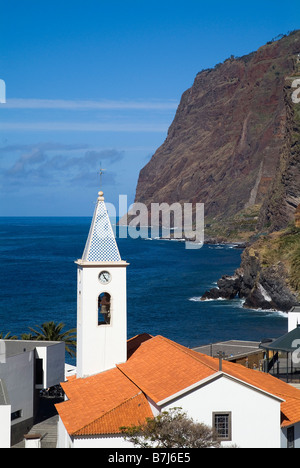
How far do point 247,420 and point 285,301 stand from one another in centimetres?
5418

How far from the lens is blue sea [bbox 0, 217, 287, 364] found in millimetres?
62844

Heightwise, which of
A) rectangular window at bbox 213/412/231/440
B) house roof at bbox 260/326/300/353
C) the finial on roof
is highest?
the finial on roof

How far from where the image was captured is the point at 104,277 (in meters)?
22.0

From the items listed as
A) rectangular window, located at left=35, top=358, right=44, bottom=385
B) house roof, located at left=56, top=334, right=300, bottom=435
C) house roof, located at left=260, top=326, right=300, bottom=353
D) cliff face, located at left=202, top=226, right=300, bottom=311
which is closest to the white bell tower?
house roof, located at left=56, top=334, right=300, bottom=435

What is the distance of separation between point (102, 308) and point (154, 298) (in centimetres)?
6033

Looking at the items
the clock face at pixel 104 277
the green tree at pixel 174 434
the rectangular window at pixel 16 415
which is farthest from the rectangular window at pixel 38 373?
the green tree at pixel 174 434

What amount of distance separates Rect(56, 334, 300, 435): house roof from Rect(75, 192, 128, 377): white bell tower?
0.45 metres

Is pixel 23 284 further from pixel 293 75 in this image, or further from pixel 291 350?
pixel 291 350

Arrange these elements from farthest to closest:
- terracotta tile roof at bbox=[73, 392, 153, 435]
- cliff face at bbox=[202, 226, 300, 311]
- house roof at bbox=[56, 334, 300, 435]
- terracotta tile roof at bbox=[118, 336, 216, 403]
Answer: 1. cliff face at bbox=[202, 226, 300, 311]
2. terracotta tile roof at bbox=[118, 336, 216, 403]
3. house roof at bbox=[56, 334, 300, 435]
4. terracotta tile roof at bbox=[73, 392, 153, 435]

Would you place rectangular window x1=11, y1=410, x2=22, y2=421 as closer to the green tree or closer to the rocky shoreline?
the green tree

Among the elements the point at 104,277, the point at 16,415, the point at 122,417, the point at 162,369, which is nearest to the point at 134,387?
the point at 162,369

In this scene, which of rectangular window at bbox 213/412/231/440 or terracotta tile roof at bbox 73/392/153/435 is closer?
terracotta tile roof at bbox 73/392/153/435

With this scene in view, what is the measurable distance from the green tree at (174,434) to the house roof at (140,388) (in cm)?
131
